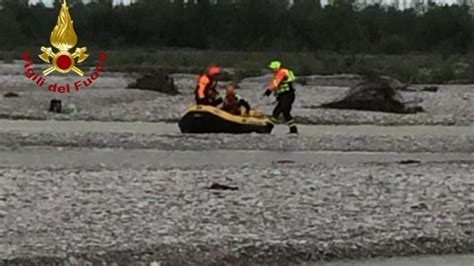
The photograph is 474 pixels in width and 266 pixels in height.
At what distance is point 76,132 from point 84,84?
2397 cm

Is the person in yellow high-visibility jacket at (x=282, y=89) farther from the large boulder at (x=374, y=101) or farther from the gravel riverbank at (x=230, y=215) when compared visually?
the large boulder at (x=374, y=101)

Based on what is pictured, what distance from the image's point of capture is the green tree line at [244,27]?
93.1 metres

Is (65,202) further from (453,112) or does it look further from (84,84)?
(84,84)

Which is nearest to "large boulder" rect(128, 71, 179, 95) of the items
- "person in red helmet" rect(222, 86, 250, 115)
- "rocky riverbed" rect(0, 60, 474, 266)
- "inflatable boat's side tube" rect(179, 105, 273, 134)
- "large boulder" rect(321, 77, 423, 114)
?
"large boulder" rect(321, 77, 423, 114)

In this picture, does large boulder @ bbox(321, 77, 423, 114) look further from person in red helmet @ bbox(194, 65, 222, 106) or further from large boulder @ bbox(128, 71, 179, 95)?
person in red helmet @ bbox(194, 65, 222, 106)

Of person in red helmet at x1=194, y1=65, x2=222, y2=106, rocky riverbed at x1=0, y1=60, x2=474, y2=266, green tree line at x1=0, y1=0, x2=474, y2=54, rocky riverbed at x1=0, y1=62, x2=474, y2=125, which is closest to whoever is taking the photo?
rocky riverbed at x1=0, y1=60, x2=474, y2=266

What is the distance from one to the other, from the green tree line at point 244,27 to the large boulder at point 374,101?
52.1 metres

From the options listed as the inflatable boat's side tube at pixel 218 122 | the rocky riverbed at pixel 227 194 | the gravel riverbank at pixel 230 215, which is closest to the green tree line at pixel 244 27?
the rocky riverbed at pixel 227 194

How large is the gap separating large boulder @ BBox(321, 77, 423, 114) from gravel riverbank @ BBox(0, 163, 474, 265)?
19320mm

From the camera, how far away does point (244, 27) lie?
98.1 metres

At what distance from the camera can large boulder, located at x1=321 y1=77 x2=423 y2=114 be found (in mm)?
37719

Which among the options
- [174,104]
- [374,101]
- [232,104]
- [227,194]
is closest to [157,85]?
[174,104]

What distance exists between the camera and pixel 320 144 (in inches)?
985

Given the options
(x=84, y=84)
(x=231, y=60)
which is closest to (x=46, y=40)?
(x=231, y=60)
